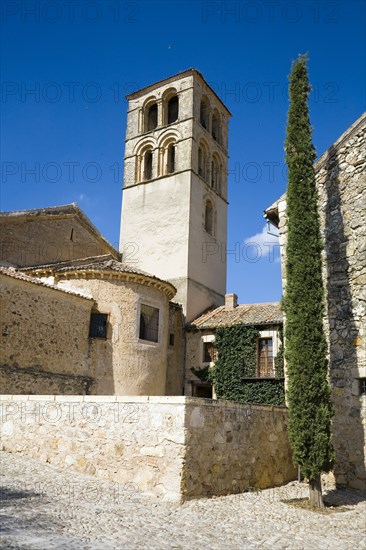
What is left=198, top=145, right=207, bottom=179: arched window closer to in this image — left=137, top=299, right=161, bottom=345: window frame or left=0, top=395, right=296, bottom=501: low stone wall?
left=137, top=299, right=161, bottom=345: window frame

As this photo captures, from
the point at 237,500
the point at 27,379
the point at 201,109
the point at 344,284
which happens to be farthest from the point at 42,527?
the point at 201,109

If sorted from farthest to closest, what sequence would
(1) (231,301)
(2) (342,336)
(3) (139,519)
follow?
1. (1) (231,301)
2. (2) (342,336)
3. (3) (139,519)

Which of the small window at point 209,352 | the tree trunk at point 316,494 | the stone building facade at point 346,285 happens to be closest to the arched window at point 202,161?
the small window at point 209,352

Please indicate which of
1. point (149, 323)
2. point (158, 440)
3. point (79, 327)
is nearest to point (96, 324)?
point (79, 327)

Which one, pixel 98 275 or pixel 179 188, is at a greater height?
pixel 179 188

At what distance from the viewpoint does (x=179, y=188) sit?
25047mm

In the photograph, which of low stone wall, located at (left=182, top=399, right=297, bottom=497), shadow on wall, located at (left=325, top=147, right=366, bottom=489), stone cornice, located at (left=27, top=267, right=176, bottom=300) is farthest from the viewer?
stone cornice, located at (left=27, top=267, right=176, bottom=300)

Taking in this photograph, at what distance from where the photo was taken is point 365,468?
9.92 meters

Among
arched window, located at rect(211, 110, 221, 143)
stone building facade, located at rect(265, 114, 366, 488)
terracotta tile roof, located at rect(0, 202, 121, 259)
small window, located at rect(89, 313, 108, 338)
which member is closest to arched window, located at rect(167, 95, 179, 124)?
arched window, located at rect(211, 110, 221, 143)

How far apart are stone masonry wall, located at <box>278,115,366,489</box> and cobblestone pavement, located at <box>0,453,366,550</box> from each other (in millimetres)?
1544

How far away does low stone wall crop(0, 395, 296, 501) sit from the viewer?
25.6ft

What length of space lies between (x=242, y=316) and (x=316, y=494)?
41.6 feet

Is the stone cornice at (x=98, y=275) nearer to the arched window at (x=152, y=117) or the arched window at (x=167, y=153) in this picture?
the arched window at (x=167, y=153)

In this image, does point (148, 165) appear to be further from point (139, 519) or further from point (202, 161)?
point (139, 519)
